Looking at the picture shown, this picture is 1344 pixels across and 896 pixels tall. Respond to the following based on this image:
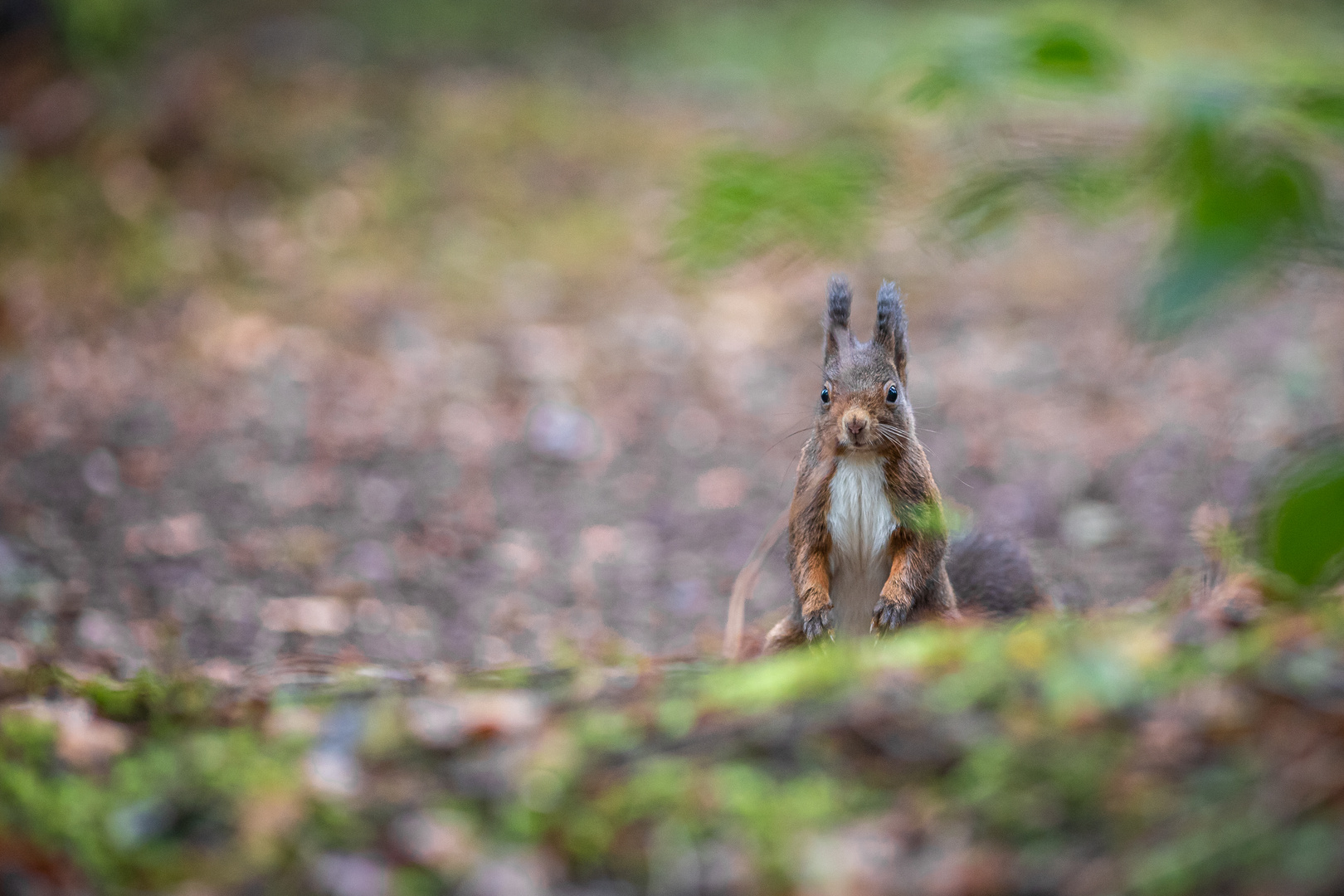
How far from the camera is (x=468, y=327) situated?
7441 mm

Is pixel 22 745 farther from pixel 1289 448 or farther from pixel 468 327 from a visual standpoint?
pixel 468 327

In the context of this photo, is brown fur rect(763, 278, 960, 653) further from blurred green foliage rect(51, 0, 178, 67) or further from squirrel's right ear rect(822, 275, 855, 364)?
blurred green foliage rect(51, 0, 178, 67)

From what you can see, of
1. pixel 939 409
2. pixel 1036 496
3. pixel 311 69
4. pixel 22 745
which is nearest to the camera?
pixel 22 745

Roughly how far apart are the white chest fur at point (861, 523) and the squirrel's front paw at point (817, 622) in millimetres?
102

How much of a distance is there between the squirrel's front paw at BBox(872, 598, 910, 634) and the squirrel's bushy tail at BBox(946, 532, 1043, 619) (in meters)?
0.43

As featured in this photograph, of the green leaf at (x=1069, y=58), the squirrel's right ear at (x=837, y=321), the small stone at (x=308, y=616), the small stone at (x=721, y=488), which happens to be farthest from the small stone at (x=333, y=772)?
the small stone at (x=721, y=488)

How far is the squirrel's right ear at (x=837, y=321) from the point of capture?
106 inches

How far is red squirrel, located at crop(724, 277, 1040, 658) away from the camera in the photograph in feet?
8.76

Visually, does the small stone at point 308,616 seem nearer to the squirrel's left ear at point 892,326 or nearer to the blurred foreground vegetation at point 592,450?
the blurred foreground vegetation at point 592,450

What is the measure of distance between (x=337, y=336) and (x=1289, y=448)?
249 inches

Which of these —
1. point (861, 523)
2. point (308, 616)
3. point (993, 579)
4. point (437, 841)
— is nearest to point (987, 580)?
point (993, 579)

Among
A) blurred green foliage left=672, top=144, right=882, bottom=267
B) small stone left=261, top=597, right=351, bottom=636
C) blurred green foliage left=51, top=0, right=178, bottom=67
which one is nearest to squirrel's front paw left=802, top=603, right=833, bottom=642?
blurred green foliage left=672, top=144, right=882, bottom=267

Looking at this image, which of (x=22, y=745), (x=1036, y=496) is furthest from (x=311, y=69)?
(x=22, y=745)

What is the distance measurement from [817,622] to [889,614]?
6.4 inches
